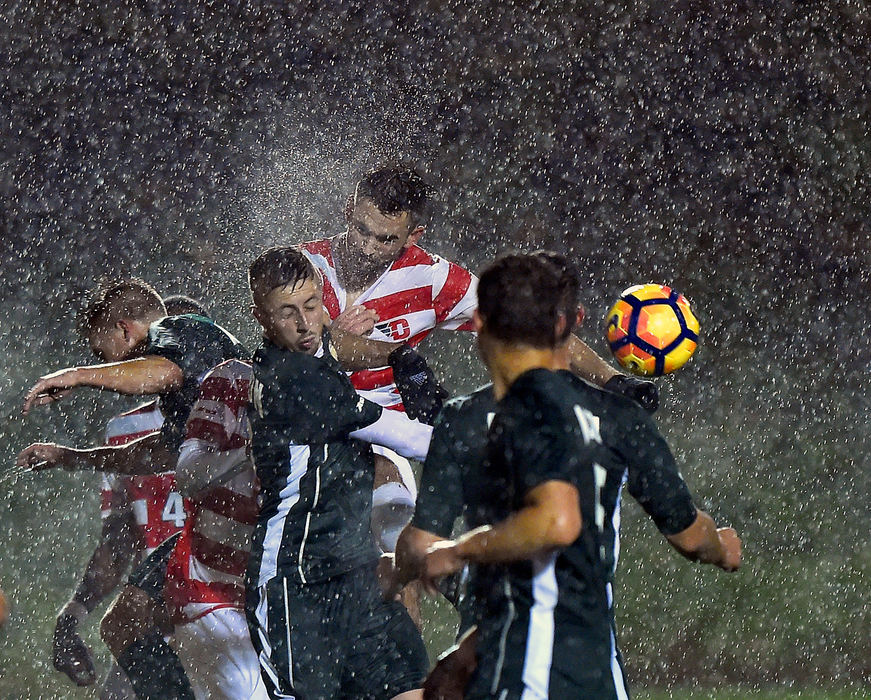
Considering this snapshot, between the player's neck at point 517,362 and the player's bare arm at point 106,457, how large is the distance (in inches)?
81.5

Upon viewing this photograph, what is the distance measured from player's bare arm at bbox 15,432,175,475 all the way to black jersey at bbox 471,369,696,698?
6.71 ft

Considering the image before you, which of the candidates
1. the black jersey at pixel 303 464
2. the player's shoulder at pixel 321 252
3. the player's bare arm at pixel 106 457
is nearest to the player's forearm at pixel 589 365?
the black jersey at pixel 303 464

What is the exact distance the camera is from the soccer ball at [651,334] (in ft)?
11.0

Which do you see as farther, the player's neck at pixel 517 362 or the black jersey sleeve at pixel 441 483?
the black jersey sleeve at pixel 441 483

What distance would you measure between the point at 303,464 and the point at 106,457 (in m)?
1.03

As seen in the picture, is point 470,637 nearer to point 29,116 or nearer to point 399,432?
point 399,432

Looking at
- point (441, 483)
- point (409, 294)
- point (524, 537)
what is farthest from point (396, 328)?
point (524, 537)

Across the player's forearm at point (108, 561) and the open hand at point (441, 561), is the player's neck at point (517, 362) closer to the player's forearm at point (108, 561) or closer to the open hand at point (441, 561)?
the open hand at point (441, 561)

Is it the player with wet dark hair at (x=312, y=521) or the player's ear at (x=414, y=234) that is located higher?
the player's ear at (x=414, y=234)

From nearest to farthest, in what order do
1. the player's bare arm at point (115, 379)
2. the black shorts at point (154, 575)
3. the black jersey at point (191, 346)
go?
the player's bare arm at point (115, 379) < the black jersey at point (191, 346) < the black shorts at point (154, 575)

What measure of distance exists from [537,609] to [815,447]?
907 cm

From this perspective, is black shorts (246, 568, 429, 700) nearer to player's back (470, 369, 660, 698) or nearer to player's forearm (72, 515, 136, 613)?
player's back (470, 369, 660, 698)

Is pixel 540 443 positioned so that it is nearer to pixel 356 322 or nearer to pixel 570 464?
pixel 570 464

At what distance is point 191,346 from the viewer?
3.83 metres
